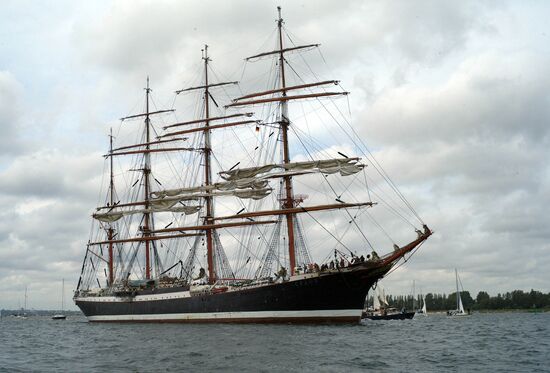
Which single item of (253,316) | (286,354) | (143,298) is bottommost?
(286,354)

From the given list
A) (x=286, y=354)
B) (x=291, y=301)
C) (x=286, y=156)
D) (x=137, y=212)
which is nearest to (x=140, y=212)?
(x=137, y=212)

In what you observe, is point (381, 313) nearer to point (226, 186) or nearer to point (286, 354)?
point (226, 186)

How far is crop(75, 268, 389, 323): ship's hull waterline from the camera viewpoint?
1914 inches

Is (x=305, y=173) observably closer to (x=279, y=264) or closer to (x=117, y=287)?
(x=279, y=264)

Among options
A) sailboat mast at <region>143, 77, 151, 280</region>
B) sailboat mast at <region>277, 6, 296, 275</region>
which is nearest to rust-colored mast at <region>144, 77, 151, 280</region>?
sailboat mast at <region>143, 77, 151, 280</region>

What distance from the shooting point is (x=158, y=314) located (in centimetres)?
6500

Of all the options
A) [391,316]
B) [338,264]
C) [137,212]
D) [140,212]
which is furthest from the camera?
[391,316]

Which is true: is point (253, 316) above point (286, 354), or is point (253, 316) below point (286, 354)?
above

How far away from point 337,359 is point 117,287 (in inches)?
2029

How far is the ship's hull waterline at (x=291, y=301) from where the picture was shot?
1914 inches

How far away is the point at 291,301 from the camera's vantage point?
50062 mm

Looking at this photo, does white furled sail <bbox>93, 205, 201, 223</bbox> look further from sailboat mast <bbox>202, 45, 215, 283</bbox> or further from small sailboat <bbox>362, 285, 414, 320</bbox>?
small sailboat <bbox>362, 285, 414, 320</bbox>

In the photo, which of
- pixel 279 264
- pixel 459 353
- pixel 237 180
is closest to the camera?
pixel 459 353

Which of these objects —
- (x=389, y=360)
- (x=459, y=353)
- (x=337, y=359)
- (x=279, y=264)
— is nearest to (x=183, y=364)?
(x=337, y=359)
